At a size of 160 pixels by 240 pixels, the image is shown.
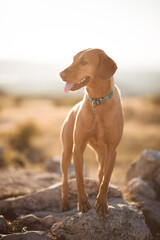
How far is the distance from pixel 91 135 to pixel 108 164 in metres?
0.59

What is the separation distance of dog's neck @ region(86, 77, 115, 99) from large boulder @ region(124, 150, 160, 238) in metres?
2.98

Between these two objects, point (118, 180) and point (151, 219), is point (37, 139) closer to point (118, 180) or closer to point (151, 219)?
point (118, 180)

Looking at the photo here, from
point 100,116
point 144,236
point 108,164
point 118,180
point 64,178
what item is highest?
point 100,116

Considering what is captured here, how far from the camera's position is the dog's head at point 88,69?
4.08 metres

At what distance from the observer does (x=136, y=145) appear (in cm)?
1850

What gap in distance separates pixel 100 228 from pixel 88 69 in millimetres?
2590

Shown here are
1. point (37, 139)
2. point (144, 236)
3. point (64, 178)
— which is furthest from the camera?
point (37, 139)

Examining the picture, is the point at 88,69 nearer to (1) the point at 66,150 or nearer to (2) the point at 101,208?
(1) the point at 66,150

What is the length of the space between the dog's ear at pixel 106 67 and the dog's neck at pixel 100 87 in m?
0.16

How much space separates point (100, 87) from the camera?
4.23m

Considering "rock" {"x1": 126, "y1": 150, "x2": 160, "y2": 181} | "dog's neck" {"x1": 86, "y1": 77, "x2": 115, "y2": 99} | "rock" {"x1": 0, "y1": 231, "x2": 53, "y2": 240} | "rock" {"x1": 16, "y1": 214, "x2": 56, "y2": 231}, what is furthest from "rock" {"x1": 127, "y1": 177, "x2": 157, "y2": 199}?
"dog's neck" {"x1": 86, "y1": 77, "x2": 115, "y2": 99}

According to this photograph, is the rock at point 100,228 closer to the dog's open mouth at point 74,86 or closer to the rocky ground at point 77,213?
the rocky ground at point 77,213

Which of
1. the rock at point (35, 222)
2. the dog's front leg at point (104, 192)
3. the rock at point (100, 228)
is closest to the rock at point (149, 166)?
the rock at point (100, 228)

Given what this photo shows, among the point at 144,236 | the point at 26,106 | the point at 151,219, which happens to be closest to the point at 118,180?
the point at 151,219
